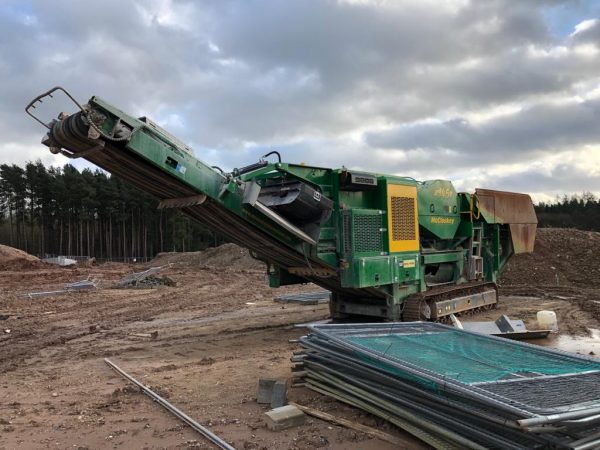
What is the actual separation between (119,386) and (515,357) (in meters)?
4.41

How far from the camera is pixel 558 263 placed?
20.5 meters

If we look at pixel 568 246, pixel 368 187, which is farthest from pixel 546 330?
pixel 568 246

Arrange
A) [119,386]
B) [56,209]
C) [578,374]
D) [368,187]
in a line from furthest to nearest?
1. [56,209]
2. [368,187]
3. [119,386]
4. [578,374]

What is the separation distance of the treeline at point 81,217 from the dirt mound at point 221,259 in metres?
13.9

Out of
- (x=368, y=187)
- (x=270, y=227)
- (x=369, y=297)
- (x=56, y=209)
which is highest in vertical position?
(x=56, y=209)

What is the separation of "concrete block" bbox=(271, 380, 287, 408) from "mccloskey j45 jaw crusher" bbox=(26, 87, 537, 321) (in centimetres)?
260

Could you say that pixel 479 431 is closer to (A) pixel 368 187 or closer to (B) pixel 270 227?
(B) pixel 270 227

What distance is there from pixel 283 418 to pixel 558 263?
18917 millimetres

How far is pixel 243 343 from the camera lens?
888 centimetres

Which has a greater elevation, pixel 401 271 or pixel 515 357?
pixel 401 271

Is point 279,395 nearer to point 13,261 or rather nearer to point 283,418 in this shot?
point 283,418

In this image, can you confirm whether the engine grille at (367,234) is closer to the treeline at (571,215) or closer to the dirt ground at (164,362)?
the dirt ground at (164,362)

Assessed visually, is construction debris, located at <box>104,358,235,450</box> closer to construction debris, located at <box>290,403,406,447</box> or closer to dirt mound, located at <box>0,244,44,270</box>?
construction debris, located at <box>290,403,406,447</box>

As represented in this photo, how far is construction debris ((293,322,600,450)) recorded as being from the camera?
342cm
